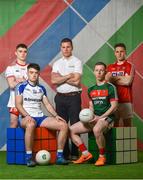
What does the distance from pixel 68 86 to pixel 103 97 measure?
20.5 inches

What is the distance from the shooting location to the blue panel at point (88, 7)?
8258 mm

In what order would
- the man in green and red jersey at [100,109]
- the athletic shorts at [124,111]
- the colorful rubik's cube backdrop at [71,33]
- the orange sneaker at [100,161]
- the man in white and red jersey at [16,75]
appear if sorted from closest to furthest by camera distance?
the orange sneaker at [100,161]
the man in green and red jersey at [100,109]
the man in white and red jersey at [16,75]
the athletic shorts at [124,111]
the colorful rubik's cube backdrop at [71,33]

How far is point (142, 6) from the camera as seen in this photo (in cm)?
833

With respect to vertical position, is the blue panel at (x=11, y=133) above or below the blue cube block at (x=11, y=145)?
above

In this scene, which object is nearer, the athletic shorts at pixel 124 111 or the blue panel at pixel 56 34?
the athletic shorts at pixel 124 111

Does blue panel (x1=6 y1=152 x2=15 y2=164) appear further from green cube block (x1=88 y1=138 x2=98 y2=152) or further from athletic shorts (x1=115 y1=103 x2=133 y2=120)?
athletic shorts (x1=115 y1=103 x2=133 y2=120)

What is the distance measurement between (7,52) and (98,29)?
1.39m

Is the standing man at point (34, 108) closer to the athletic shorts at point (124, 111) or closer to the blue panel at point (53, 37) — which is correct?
the athletic shorts at point (124, 111)

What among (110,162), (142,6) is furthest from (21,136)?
(142,6)

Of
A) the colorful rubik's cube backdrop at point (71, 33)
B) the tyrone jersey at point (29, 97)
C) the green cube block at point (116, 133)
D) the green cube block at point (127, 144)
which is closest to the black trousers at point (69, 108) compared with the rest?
the tyrone jersey at point (29, 97)

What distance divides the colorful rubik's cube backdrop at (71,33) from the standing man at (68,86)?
1.20 m

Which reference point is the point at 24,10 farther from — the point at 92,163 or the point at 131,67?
the point at 92,163

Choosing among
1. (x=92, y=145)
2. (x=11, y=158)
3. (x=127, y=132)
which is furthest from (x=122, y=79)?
(x=11, y=158)

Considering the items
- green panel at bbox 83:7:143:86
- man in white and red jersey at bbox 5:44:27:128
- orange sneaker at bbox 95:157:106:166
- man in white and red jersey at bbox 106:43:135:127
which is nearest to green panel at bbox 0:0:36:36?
man in white and red jersey at bbox 5:44:27:128
